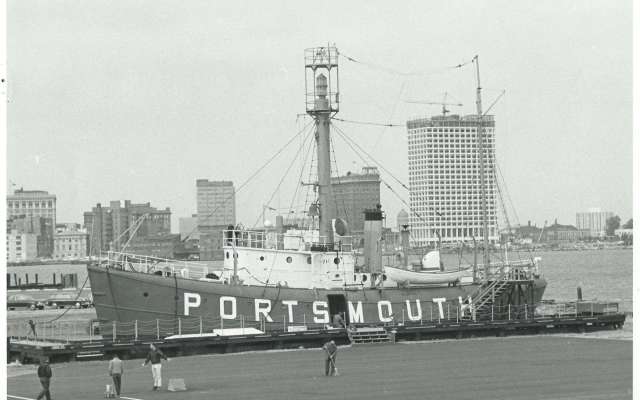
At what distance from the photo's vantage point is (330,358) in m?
35.3

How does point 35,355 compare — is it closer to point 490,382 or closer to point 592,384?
point 490,382

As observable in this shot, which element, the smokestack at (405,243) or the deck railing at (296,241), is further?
the smokestack at (405,243)

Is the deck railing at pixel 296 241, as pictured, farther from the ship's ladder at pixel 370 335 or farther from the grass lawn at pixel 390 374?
the grass lawn at pixel 390 374

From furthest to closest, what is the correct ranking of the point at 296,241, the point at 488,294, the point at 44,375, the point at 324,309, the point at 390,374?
the point at 488,294 → the point at 296,241 → the point at 324,309 → the point at 390,374 → the point at 44,375

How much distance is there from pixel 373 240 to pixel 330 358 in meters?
17.3

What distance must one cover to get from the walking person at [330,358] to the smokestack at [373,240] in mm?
16484

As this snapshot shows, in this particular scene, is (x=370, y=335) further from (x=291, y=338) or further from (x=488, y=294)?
(x=488, y=294)

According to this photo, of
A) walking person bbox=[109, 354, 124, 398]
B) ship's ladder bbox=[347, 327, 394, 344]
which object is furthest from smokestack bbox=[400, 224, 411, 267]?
walking person bbox=[109, 354, 124, 398]

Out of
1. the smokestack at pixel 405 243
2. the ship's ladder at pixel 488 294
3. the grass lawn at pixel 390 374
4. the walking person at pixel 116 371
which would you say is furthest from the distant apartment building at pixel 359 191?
the walking person at pixel 116 371

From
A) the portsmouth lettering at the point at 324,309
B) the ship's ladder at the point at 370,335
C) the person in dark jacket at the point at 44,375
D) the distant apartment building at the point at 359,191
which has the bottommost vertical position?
the ship's ladder at the point at 370,335

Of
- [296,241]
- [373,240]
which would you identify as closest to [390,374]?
[296,241]

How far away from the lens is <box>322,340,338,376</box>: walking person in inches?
1382

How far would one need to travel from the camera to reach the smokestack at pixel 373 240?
5209 cm

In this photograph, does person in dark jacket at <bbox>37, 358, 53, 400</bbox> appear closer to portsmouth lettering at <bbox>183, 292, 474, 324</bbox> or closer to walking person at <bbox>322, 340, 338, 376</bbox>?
walking person at <bbox>322, 340, 338, 376</bbox>
